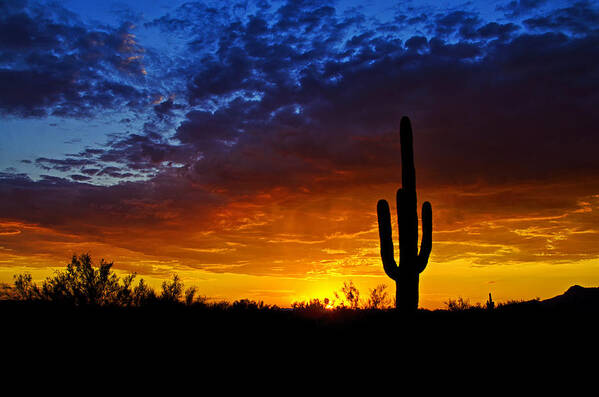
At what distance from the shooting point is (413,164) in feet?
60.5

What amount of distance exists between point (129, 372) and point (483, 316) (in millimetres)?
14245

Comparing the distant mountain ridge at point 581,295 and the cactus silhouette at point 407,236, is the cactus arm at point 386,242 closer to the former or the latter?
the cactus silhouette at point 407,236

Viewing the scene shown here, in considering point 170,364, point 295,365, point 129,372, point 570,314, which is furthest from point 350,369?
point 570,314

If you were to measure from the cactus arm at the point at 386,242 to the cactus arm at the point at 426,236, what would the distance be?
950mm

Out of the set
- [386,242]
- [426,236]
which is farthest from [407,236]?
[426,236]

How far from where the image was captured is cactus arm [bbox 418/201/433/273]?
17.9 m

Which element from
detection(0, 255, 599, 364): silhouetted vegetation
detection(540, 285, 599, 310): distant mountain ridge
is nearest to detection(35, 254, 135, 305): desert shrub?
detection(0, 255, 599, 364): silhouetted vegetation

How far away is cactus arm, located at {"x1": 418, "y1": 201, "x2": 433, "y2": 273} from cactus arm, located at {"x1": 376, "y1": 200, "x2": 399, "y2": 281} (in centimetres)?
95

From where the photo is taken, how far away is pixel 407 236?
1766 centimetres

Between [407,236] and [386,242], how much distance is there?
81 cm

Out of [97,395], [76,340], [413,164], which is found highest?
[413,164]

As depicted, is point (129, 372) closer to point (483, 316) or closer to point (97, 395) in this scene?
point (97, 395)

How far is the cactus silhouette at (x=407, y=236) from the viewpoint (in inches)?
683

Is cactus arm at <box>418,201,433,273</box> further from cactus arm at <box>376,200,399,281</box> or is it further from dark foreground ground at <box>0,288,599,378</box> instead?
dark foreground ground at <box>0,288,599,378</box>
